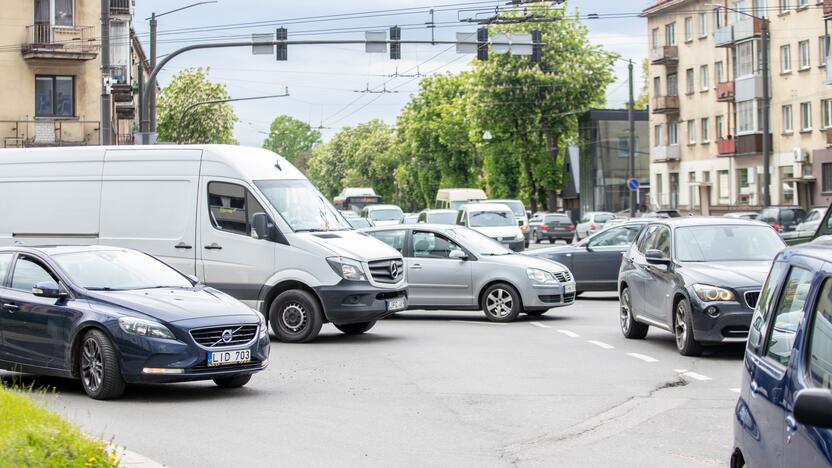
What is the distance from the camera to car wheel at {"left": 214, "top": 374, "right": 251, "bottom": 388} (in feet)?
40.8

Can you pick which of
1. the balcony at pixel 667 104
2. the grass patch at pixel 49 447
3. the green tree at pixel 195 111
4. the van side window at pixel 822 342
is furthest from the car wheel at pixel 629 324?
the green tree at pixel 195 111

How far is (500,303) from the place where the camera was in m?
21.0

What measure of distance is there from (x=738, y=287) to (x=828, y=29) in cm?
4862

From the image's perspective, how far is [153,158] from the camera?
18375 mm

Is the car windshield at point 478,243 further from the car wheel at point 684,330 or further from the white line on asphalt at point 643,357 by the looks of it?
the car wheel at point 684,330

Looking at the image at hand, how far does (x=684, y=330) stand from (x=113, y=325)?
22.6 ft

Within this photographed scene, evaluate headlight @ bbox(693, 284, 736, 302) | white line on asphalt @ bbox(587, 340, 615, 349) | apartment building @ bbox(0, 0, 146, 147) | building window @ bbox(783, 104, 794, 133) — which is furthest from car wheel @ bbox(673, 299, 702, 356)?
building window @ bbox(783, 104, 794, 133)

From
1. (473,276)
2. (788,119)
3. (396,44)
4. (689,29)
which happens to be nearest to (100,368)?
(473,276)

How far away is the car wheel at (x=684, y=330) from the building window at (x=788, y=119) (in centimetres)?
5114

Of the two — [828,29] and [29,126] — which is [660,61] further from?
[29,126]

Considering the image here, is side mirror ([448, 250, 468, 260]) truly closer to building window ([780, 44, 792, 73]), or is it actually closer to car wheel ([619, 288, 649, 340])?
car wheel ([619, 288, 649, 340])

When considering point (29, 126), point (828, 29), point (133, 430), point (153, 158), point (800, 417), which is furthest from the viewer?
point (828, 29)

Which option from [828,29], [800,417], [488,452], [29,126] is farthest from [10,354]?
[828,29]

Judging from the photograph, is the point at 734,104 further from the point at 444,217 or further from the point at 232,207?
the point at 232,207
